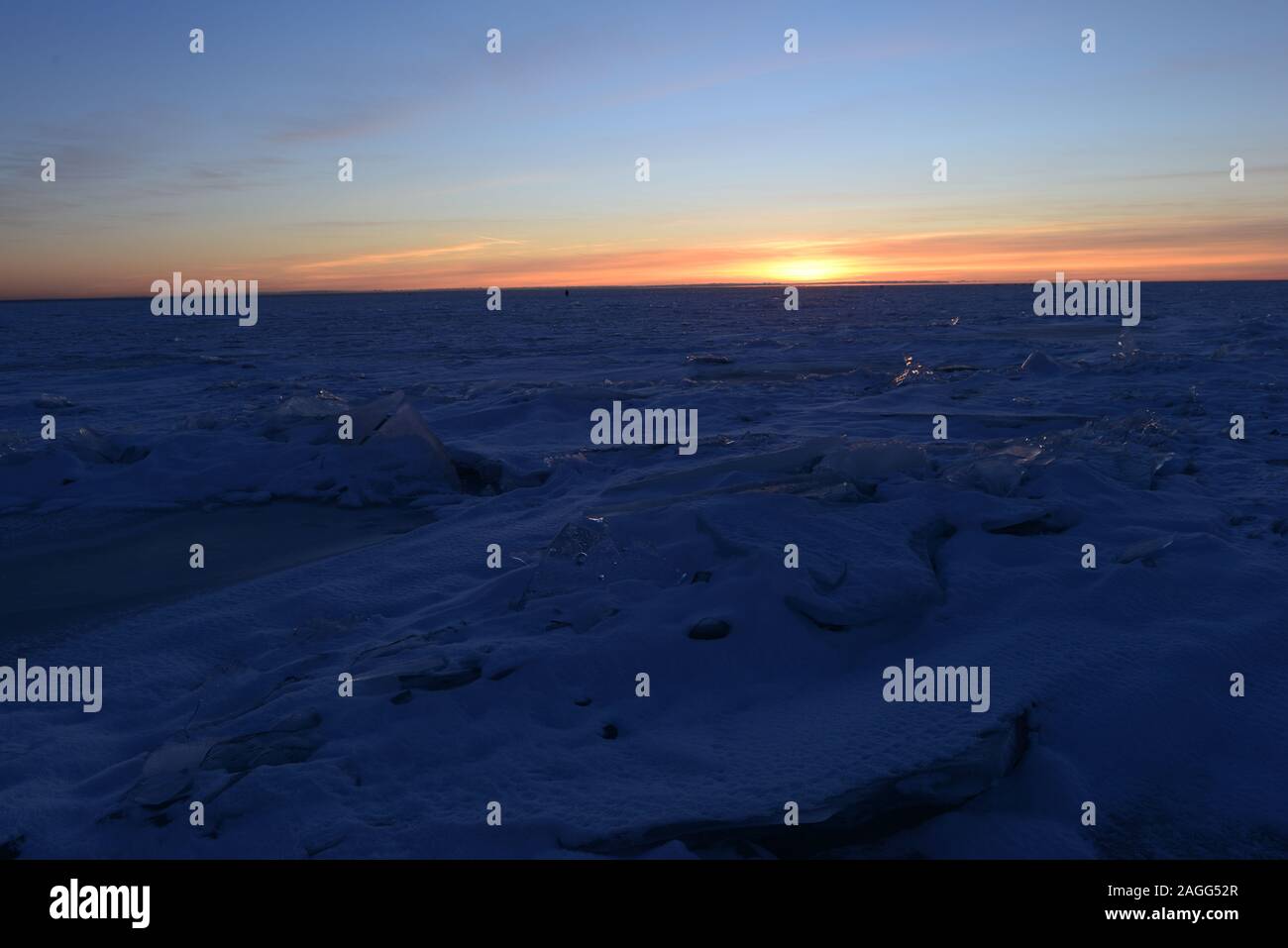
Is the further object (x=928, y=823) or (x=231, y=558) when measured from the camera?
(x=231, y=558)

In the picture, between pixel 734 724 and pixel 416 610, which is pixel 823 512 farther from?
pixel 416 610

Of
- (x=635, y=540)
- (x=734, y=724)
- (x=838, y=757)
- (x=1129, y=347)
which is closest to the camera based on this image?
(x=838, y=757)
